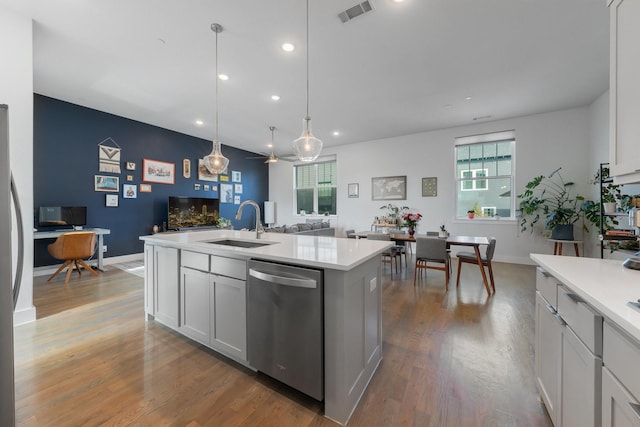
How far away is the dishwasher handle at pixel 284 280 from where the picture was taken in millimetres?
1426

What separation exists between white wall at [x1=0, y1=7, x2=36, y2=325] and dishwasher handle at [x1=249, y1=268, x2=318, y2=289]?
8.87 feet

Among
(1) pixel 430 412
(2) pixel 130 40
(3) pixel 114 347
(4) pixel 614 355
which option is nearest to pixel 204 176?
(2) pixel 130 40

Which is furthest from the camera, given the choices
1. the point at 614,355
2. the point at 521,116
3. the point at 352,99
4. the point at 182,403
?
the point at 521,116

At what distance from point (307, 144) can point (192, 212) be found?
4856 mm

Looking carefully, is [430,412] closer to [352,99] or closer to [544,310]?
[544,310]

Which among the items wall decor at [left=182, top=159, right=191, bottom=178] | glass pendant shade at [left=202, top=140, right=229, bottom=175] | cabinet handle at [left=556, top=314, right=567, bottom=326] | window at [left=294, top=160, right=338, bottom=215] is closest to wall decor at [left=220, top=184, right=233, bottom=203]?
wall decor at [left=182, top=159, right=191, bottom=178]

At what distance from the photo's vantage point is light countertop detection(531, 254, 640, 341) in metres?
0.75

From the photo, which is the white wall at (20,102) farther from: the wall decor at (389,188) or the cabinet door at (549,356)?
the wall decor at (389,188)

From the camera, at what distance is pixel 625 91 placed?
1194mm

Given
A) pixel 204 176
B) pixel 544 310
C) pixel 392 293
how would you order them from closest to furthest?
pixel 544 310 < pixel 392 293 < pixel 204 176

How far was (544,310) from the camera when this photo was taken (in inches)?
55.2

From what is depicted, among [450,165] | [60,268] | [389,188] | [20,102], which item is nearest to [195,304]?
[20,102]

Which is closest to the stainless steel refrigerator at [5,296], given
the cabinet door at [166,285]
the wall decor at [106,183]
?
the cabinet door at [166,285]

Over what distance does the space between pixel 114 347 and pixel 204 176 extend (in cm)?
534
